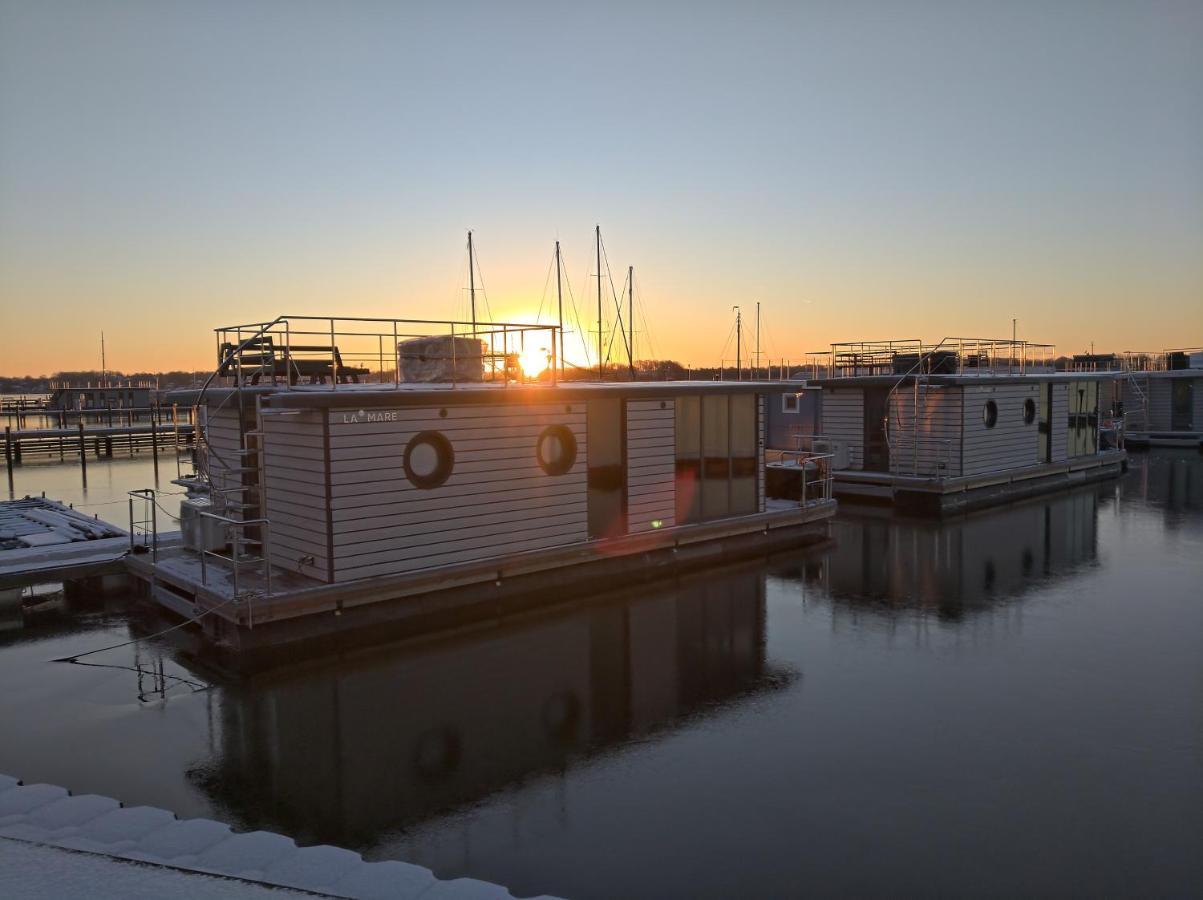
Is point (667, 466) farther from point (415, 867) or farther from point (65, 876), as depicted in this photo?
point (65, 876)

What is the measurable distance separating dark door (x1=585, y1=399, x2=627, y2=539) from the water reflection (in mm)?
2578

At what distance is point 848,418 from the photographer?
28.4m

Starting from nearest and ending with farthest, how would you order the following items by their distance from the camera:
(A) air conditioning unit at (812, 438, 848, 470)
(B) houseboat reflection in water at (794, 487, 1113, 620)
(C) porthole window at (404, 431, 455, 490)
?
(C) porthole window at (404, 431, 455, 490) < (B) houseboat reflection in water at (794, 487, 1113, 620) < (A) air conditioning unit at (812, 438, 848, 470)

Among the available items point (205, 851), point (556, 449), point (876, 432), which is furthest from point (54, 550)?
point (876, 432)

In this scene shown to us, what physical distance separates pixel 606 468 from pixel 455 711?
735 cm

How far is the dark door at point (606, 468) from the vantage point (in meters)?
16.8

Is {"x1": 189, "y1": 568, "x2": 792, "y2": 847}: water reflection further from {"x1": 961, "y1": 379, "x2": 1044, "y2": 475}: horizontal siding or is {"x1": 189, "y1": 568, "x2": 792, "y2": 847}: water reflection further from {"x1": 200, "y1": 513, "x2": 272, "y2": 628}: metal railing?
{"x1": 961, "y1": 379, "x2": 1044, "y2": 475}: horizontal siding

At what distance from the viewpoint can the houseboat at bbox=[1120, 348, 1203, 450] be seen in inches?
1795

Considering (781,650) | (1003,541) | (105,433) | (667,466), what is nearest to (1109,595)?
(1003,541)

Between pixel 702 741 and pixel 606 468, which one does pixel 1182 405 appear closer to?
pixel 606 468

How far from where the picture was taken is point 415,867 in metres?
6.43

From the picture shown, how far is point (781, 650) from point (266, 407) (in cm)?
838

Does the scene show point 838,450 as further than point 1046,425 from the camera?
No

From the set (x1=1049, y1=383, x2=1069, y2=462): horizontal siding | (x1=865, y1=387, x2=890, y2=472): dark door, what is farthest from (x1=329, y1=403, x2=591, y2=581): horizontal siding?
(x1=1049, y1=383, x2=1069, y2=462): horizontal siding
